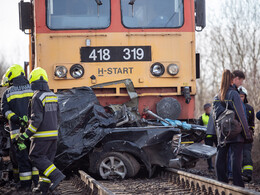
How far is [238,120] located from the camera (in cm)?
631

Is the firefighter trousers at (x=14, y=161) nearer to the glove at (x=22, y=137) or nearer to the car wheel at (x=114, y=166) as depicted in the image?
the glove at (x=22, y=137)

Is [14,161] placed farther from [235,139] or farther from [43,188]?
[235,139]

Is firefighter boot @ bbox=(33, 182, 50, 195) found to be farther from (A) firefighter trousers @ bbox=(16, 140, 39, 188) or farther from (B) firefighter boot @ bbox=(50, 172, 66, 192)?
(A) firefighter trousers @ bbox=(16, 140, 39, 188)

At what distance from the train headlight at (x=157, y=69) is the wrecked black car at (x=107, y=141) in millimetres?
1185

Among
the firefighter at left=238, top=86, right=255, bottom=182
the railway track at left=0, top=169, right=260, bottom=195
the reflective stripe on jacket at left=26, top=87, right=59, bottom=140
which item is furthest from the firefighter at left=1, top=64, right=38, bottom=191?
the firefighter at left=238, top=86, right=255, bottom=182

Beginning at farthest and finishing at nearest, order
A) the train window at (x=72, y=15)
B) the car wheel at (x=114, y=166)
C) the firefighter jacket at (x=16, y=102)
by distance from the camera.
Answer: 1. the train window at (x=72, y=15)
2. the car wheel at (x=114, y=166)
3. the firefighter jacket at (x=16, y=102)

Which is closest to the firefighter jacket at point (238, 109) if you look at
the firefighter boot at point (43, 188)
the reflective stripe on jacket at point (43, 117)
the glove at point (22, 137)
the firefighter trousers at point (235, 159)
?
the firefighter trousers at point (235, 159)

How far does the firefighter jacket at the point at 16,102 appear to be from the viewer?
702 centimetres

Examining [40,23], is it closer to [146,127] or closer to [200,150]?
[146,127]

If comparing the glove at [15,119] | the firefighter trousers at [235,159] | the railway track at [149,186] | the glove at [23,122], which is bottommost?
the railway track at [149,186]

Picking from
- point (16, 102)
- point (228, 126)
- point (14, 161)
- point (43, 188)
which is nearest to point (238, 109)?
point (228, 126)

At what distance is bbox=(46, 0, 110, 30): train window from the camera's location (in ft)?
28.4

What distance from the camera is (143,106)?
864 centimetres

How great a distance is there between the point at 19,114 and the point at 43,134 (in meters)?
0.87
